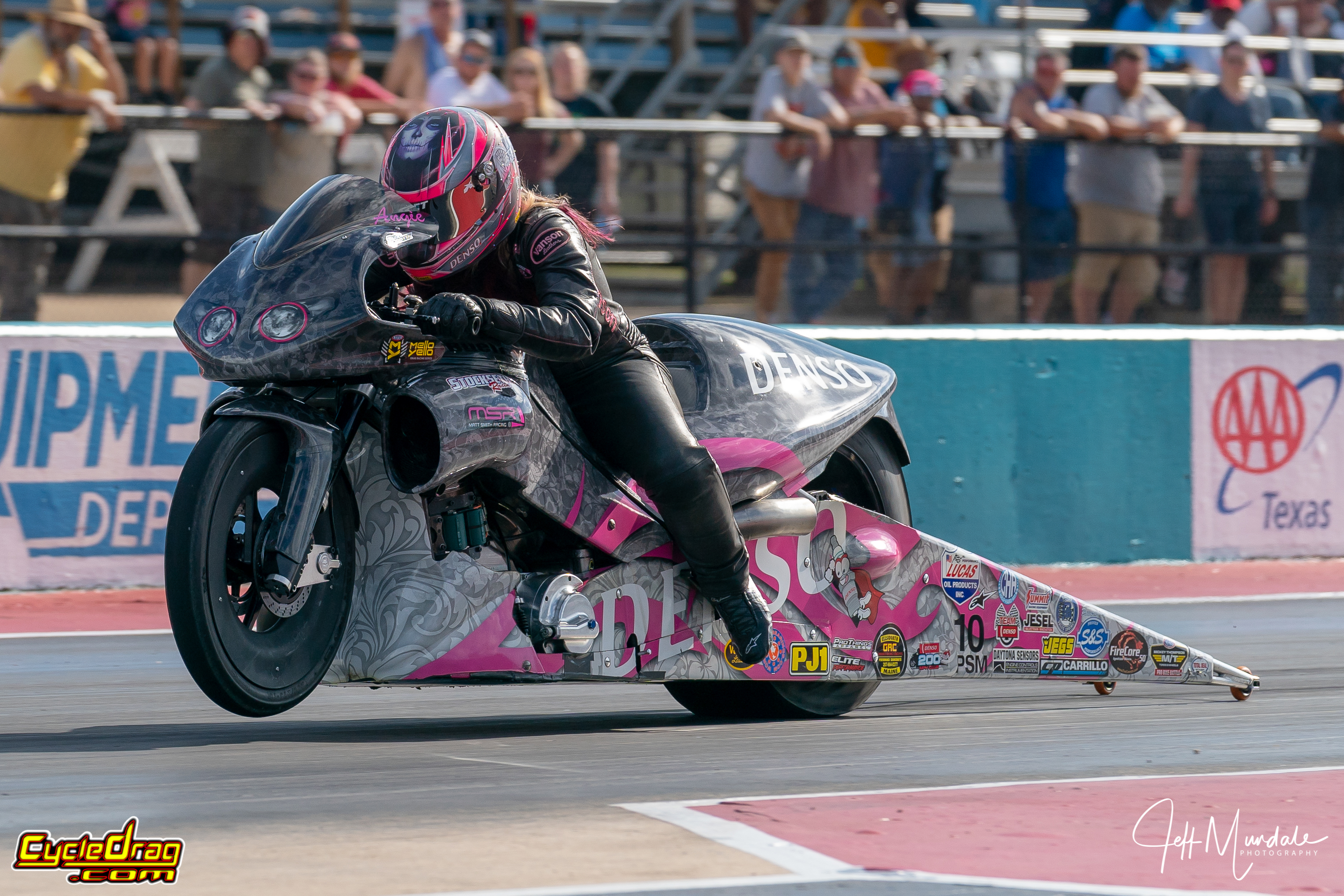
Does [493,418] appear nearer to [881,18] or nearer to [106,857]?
[106,857]

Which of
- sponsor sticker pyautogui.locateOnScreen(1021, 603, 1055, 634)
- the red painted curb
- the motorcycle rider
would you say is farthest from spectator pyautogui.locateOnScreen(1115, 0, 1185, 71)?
the red painted curb

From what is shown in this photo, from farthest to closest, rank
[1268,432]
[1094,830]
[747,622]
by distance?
[1268,432], [747,622], [1094,830]

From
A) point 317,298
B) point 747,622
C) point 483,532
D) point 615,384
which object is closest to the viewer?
point 317,298

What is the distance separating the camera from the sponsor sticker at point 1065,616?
6707 mm

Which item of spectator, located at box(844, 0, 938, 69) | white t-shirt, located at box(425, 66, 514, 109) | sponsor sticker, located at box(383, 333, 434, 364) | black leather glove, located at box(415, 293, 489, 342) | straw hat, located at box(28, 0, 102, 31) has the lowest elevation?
white t-shirt, located at box(425, 66, 514, 109)

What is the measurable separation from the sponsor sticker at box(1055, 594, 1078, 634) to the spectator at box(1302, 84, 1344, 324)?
7210 mm

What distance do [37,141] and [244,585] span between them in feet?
20.1

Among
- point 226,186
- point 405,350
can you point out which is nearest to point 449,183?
point 405,350

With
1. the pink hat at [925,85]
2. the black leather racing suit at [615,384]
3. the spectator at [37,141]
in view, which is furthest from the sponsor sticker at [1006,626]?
the pink hat at [925,85]

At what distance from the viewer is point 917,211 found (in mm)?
12398

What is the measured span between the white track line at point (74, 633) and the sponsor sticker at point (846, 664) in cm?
360

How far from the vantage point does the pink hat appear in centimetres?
1399

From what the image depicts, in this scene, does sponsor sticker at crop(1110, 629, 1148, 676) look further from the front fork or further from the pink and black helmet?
the front fork

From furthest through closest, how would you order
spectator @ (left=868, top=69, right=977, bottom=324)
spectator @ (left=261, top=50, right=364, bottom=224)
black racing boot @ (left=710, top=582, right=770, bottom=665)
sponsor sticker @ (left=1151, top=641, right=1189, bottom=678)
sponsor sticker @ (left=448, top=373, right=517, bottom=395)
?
spectator @ (left=868, top=69, right=977, bottom=324) < spectator @ (left=261, top=50, right=364, bottom=224) < sponsor sticker @ (left=1151, top=641, right=1189, bottom=678) < black racing boot @ (left=710, top=582, right=770, bottom=665) < sponsor sticker @ (left=448, top=373, right=517, bottom=395)
